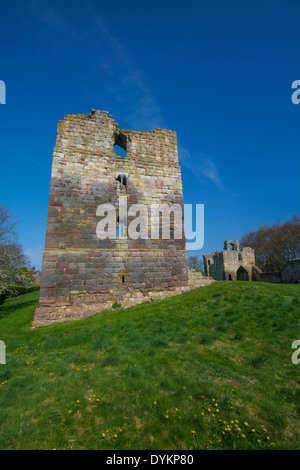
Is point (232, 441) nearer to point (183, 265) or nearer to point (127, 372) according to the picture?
point (127, 372)

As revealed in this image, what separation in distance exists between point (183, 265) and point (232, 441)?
1037cm

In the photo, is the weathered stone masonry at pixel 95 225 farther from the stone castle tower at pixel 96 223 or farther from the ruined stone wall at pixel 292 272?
the ruined stone wall at pixel 292 272

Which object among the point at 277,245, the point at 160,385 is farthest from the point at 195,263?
the point at 160,385

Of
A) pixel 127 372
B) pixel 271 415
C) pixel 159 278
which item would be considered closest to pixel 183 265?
pixel 159 278

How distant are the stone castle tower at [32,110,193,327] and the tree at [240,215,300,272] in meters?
34.6

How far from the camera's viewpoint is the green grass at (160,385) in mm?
3299

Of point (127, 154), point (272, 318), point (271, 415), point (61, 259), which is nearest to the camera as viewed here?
point (271, 415)

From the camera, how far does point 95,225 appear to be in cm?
1216

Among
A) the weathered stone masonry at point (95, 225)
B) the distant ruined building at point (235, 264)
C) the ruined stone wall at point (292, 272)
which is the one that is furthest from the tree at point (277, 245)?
the weathered stone masonry at point (95, 225)

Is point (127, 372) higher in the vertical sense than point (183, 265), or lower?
lower

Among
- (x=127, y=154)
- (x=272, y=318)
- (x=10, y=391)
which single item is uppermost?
(x=127, y=154)

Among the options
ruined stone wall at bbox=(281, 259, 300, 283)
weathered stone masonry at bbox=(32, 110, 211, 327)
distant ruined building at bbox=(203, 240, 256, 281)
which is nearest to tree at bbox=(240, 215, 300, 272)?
distant ruined building at bbox=(203, 240, 256, 281)

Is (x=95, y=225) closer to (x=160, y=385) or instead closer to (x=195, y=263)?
(x=160, y=385)

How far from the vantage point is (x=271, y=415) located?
360cm
